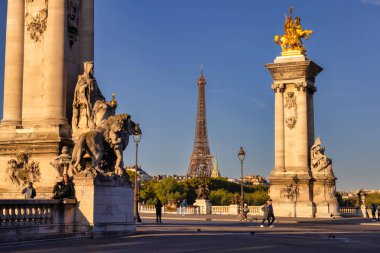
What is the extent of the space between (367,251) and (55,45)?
14251 mm

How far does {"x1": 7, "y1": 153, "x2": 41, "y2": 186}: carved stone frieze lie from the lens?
27.3 metres

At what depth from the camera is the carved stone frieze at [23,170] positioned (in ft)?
89.5

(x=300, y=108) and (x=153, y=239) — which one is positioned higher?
(x=300, y=108)

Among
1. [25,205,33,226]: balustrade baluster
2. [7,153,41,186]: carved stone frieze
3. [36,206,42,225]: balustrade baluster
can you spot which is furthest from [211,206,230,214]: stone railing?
[25,205,33,226]: balustrade baluster

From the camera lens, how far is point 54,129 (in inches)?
1071

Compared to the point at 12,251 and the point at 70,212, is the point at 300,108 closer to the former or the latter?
the point at 70,212

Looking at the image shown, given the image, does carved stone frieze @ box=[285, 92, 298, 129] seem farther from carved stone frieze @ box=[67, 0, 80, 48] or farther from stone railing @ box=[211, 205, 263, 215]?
carved stone frieze @ box=[67, 0, 80, 48]

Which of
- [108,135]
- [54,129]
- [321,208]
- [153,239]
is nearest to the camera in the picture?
[153,239]

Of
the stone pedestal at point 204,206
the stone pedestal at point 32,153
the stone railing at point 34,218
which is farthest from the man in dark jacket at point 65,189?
the stone pedestal at point 204,206

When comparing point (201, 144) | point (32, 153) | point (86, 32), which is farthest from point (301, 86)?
point (201, 144)

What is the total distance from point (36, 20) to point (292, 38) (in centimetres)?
3399

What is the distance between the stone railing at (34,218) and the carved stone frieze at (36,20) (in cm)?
932

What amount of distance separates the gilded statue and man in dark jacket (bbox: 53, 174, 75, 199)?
129 feet

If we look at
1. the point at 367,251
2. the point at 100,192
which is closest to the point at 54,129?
the point at 100,192
